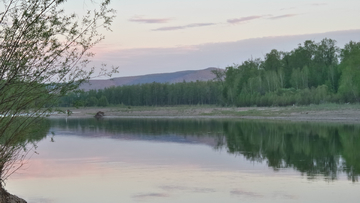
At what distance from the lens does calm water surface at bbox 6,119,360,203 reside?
47.1 ft

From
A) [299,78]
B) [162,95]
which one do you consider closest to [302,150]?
[299,78]

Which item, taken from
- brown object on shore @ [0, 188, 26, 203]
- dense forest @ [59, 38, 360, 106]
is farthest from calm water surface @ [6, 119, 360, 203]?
dense forest @ [59, 38, 360, 106]

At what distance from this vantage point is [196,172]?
18.8m

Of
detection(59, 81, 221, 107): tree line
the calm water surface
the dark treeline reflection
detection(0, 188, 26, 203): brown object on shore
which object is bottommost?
the dark treeline reflection

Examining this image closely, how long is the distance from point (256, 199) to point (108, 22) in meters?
6.57

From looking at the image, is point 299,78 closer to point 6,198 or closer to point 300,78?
point 300,78

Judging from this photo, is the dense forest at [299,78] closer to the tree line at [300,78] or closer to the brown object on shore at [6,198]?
the tree line at [300,78]

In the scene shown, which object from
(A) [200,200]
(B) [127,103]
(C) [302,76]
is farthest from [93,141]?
(B) [127,103]

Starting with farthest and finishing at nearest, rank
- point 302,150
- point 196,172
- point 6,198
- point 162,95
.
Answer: point 162,95
point 302,150
point 196,172
point 6,198

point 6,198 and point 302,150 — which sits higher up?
point 6,198

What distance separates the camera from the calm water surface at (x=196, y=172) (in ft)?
47.1

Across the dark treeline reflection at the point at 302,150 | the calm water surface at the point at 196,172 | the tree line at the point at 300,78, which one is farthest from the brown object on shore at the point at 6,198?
the tree line at the point at 300,78

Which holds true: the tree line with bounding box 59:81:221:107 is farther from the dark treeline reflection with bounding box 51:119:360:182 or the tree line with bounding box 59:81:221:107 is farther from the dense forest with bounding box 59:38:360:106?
the dark treeline reflection with bounding box 51:119:360:182

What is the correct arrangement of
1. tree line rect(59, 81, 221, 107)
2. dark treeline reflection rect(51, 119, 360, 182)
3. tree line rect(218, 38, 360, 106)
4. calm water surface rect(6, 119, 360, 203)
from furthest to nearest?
tree line rect(59, 81, 221, 107), tree line rect(218, 38, 360, 106), dark treeline reflection rect(51, 119, 360, 182), calm water surface rect(6, 119, 360, 203)
